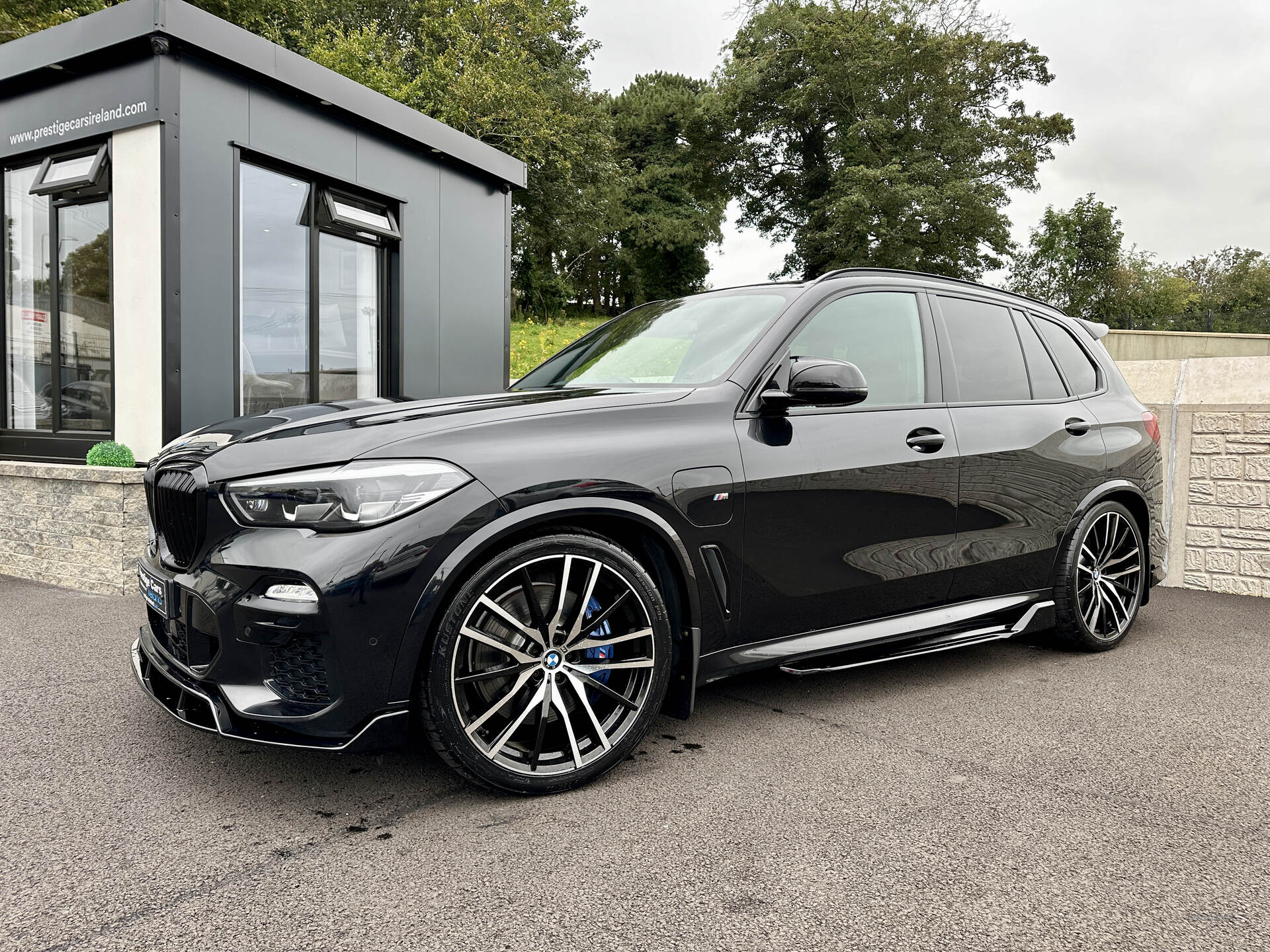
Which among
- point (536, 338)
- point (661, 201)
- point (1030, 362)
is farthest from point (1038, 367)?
point (661, 201)

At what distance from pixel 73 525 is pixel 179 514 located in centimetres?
412

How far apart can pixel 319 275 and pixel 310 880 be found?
7130 mm

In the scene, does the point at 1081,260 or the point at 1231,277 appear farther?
the point at 1231,277

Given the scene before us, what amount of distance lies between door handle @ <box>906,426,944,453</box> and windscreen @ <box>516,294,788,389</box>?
0.77 meters

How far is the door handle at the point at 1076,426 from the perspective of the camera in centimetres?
425

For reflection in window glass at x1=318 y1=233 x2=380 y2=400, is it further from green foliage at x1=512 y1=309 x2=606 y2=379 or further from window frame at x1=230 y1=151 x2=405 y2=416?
green foliage at x1=512 y1=309 x2=606 y2=379

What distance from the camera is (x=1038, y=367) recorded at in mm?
4332

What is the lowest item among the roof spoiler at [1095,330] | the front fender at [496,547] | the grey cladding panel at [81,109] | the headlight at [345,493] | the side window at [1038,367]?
the front fender at [496,547]

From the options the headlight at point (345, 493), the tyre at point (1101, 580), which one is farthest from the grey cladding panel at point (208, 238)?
the tyre at point (1101, 580)

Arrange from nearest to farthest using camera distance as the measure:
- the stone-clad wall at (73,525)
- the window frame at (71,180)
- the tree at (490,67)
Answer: the stone-clad wall at (73,525)
the window frame at (71,180)
the tree at (490,67)

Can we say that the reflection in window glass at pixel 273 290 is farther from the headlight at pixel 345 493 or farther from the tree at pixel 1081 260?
the tree at pixel 1081 260

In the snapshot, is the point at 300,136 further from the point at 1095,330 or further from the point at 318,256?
the point at 1095,330

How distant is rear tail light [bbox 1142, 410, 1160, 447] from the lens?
15.5 feet

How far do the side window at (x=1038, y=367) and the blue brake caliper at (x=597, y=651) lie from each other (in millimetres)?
2603
